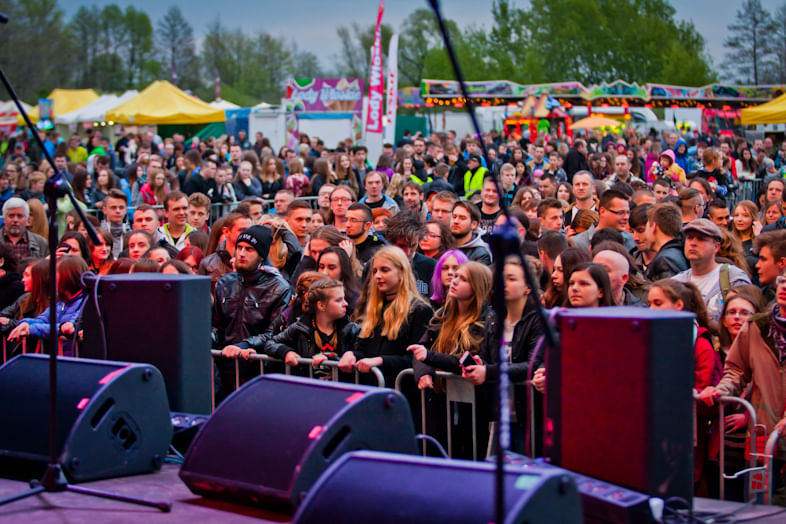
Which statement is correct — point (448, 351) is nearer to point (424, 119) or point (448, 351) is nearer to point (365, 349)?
point (365, 349)

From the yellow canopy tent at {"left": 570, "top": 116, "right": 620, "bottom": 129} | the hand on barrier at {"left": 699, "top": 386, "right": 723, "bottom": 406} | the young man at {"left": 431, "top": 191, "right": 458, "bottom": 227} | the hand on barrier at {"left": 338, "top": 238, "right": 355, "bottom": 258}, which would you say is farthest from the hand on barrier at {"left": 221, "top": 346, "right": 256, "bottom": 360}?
the yellow canopy tent at {"left": 570, "top": 116, "right": 620, "bottom": 129}

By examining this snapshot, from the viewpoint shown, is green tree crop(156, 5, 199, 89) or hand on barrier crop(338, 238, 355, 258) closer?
hand on barrier crop(338, 238, 355, 258)

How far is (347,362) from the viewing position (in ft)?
17.7

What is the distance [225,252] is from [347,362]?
265cm

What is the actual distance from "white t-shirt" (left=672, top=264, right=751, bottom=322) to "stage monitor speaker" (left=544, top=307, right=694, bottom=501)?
2.96 meters

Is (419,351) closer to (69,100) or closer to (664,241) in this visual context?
(664,241)

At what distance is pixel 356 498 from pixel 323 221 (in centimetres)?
711

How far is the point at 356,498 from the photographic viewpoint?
113 inches

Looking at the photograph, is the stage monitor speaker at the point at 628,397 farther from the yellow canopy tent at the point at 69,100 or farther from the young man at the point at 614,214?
the yellow canopy tent at the point at 69,100

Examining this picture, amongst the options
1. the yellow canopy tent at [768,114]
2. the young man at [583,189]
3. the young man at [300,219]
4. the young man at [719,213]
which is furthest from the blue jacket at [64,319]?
the yellow canopy tent at [768,114]

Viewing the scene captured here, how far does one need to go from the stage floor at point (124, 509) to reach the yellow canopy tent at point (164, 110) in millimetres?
25528

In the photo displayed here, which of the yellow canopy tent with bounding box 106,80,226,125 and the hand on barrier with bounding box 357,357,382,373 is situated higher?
the yellow canopy tent with bounding box 106,80,226,125

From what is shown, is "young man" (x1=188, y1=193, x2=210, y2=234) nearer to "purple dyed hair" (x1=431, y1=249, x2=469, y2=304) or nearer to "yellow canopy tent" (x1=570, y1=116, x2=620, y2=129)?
"purple dyed hair" (x1=431, y1=249, x2=469, y2=304)

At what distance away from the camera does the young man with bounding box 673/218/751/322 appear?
6211 millimetres
